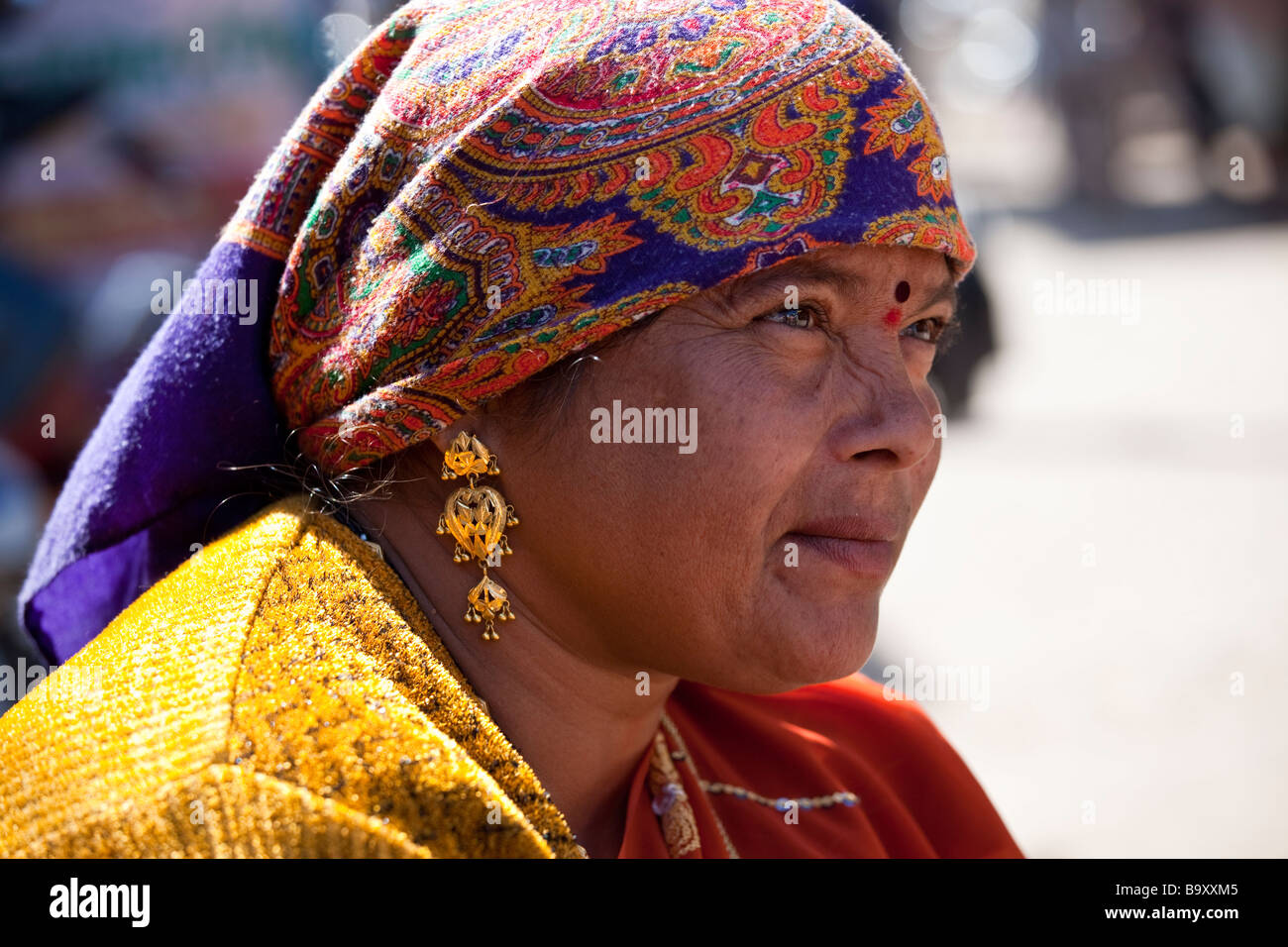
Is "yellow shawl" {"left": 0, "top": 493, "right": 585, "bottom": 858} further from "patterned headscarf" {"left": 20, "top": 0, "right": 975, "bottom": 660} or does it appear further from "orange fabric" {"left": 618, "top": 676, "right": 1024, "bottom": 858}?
"orange fabric" {"left": 618, "top": 676, "right": 1024, "bottom": 858}

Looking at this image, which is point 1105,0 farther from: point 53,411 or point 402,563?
point 402,563

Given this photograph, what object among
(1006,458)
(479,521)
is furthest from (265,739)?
(1006,458)

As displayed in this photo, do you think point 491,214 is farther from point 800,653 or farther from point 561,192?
point 800,653

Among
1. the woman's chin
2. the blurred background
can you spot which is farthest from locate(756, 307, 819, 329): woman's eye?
the blurred background

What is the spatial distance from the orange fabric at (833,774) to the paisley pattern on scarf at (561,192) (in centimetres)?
86

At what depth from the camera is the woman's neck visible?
6.35 ft

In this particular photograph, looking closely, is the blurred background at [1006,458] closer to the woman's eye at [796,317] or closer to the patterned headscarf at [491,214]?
the patterned headscarf at [491,214]

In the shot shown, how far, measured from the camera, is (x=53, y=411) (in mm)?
4609

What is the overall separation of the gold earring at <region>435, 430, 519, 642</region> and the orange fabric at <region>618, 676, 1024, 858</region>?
1.73 ft

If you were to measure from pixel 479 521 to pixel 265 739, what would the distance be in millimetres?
520

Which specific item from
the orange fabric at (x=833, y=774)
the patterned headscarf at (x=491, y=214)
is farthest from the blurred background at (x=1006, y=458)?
the patterned headscarf at (x=491, y=214)

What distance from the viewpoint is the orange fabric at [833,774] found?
2.36 metres

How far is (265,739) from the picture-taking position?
1476 mm
